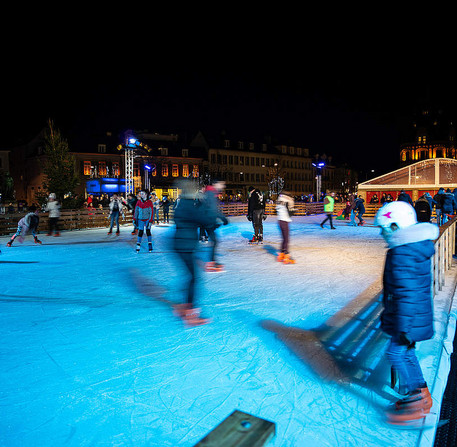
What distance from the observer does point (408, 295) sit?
2330mm

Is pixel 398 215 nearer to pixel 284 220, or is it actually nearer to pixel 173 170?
pixel 284 220

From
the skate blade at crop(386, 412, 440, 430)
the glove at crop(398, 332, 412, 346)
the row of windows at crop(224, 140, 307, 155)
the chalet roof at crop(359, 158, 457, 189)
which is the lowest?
the skate blade at crop(386, 412, 440, 430)

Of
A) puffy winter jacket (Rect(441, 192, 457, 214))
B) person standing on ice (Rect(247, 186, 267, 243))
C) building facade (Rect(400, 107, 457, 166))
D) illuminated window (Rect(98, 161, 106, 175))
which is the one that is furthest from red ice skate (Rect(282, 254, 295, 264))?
building facade (Rect(400, 107, 457, 166))

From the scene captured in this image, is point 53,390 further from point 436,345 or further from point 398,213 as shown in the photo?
point 436,345

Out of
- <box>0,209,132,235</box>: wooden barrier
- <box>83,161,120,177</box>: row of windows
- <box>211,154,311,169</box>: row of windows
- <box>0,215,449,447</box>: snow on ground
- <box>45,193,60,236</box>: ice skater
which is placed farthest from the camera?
<box>211,154,311,169</box>: row of windows

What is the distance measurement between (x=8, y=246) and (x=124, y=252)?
3732mm

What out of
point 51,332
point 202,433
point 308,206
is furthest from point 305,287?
point 308,206

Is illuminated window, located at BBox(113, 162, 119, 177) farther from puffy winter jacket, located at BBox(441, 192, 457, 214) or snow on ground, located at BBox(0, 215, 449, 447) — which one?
snow on ground, located at BBox(0, 215, 449, 447)

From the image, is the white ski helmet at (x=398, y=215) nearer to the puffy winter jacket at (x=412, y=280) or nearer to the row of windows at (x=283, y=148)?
the puffy winter jacket at (x=412, y=280)

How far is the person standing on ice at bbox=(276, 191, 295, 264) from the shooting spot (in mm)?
8234

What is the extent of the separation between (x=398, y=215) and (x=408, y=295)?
0.48 meters

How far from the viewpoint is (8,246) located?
429 inches

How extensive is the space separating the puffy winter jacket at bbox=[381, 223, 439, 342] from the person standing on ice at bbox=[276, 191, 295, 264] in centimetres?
576

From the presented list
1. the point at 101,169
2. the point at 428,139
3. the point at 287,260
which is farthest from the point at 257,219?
the point at 428,139
